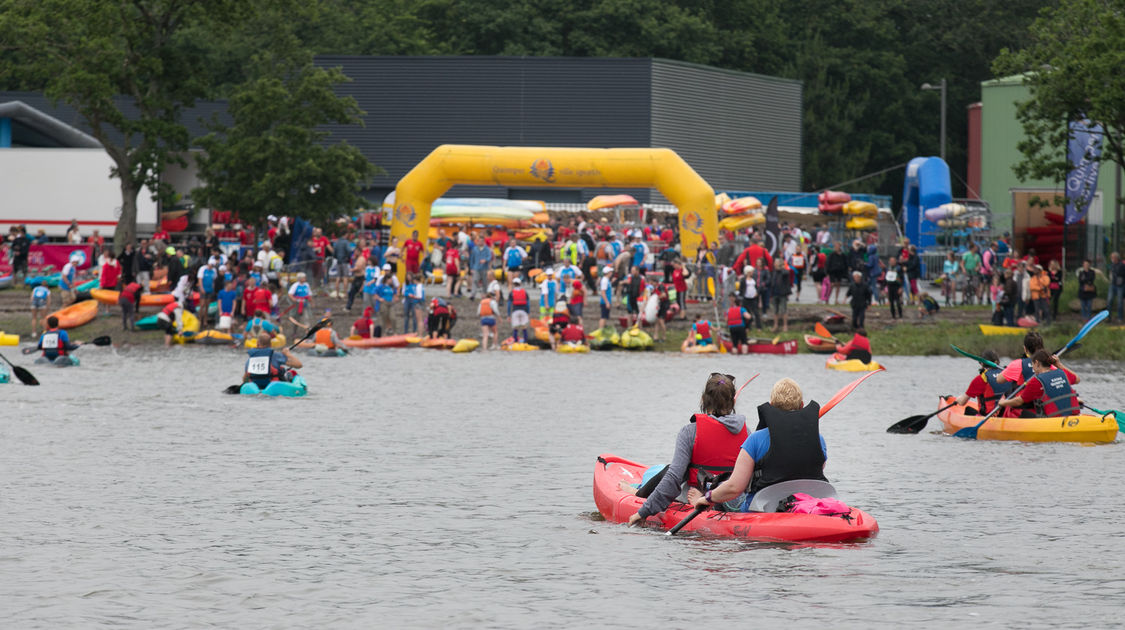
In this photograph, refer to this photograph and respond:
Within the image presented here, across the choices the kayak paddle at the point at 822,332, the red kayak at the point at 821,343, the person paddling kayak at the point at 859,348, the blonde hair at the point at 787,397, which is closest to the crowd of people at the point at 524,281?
the kayak paddle at the point at 822,332

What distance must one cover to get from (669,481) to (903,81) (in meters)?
70.8

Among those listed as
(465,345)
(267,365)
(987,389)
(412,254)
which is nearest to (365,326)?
(465,345)

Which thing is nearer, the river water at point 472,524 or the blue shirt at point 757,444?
the river water at point 472,524

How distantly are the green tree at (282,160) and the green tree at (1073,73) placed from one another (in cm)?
1727

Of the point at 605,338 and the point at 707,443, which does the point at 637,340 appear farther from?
the point at 707,443

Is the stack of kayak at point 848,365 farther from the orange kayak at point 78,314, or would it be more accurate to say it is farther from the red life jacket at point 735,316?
the orange kayak at point 78,314

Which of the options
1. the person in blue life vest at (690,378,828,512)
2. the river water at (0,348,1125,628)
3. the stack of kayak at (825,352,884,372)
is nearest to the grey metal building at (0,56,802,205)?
the stack of kayak at (825,352,884,372)

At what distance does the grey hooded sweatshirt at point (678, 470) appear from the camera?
37.6ft

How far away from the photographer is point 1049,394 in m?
17.9

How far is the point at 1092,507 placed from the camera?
1372 centimetres

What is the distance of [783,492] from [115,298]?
88.9 ft

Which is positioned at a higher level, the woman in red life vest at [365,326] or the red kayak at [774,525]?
the woman in red life vest at [365,326]

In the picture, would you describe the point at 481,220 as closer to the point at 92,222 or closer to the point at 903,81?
the point at 92,222

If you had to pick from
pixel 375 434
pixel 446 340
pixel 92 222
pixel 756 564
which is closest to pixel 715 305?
pixel 446 340
